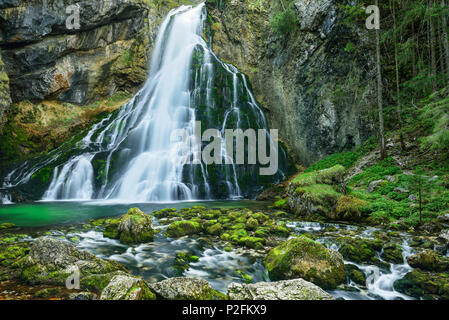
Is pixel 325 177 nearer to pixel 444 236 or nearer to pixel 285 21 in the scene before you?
pixel 444 236

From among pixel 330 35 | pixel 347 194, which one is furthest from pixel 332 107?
pixel 347 194

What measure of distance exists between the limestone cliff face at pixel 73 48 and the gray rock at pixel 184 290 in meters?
20.9

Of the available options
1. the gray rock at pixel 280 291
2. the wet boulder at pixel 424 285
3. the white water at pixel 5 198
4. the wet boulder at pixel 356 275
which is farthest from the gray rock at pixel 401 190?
the white water at pixel 5 198

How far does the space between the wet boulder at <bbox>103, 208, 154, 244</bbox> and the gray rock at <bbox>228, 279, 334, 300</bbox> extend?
3645 millimetres

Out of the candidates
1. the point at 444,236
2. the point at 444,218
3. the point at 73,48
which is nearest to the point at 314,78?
the point at 444,218

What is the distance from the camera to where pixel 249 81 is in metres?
20.5

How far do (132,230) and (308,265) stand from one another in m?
4.50

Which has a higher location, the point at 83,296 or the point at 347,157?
the point at 347,157

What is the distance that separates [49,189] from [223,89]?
41.9ft

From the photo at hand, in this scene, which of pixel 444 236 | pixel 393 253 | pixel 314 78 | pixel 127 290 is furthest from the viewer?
pixel 314 78

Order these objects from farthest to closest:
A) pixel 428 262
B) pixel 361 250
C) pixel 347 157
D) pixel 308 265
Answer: pixel 347 157, pixel 361 250, pixel 428 262, pixel 308 265

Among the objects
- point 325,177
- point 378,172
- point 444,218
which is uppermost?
point 378,172

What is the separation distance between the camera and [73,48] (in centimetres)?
2000

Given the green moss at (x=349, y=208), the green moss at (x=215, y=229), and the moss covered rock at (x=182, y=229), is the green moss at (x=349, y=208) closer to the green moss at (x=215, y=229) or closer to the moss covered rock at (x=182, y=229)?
the green moss at (x=215, y=229)
